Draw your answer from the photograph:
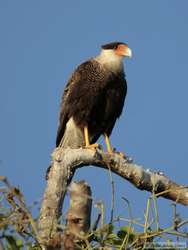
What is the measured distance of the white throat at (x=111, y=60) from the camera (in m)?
7.20

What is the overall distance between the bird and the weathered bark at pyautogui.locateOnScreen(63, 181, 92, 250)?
435cm

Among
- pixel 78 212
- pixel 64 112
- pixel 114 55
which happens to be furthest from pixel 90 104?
pixel 78 212

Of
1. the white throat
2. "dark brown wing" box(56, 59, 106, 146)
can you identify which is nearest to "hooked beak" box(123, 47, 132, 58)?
the white throat

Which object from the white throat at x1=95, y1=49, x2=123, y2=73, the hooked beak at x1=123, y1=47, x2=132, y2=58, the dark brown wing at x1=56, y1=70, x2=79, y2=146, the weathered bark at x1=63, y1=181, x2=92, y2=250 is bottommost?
the weathered bark at x1=63, y1=181, x2=92, y2=250

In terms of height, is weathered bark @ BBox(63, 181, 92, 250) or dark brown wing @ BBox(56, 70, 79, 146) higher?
dark brown wing @ BBox(56, 70, 79, 146)

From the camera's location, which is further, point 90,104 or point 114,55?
point 114,55

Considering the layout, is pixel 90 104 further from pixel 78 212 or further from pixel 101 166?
pixel 78 212

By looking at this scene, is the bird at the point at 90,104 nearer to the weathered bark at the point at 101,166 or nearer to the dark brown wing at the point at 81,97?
the dark brown wing at the point at 81,97

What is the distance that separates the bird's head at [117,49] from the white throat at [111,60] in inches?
0.7

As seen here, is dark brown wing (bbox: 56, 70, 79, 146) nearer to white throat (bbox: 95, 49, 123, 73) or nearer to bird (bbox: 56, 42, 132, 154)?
bird (bbox: 56, 42, 132, 154)

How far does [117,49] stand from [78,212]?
5.51 metres

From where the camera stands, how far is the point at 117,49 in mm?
7570

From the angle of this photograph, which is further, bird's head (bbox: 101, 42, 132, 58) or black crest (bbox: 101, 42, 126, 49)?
black crest (bbox: 101, 42, 126, 49)

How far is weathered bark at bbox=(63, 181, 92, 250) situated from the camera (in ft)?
6.64
